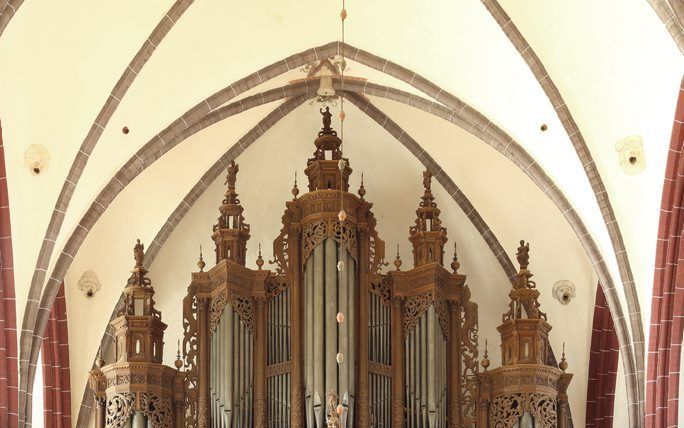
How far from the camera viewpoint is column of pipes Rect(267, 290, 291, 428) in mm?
20219

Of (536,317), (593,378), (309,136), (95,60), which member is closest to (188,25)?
(95,60)

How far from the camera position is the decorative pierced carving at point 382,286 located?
20.9 m

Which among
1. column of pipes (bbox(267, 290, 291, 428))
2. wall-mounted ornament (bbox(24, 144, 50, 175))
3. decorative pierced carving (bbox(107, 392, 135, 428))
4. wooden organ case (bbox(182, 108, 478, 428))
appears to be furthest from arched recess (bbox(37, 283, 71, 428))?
column of pipes (bbox(267, 290, 291, 428))

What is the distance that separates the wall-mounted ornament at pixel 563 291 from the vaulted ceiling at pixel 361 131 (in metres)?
0.07

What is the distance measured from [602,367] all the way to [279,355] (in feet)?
14.2

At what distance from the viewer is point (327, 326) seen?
807 inches

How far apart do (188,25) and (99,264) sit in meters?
3.64

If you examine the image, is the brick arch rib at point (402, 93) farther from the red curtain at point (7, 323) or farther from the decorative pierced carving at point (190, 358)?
the decorative pierced carving at point (190, 358)

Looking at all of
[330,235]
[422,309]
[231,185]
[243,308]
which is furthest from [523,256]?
[231,185]

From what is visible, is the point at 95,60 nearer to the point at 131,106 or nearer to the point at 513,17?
the point at 131,106

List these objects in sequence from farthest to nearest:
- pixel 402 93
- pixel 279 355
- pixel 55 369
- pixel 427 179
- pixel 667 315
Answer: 1. pixel 55 369
2. pixel 402 93
3. pixel 427 179
4. pixel 279 355
5. pixel 667 315

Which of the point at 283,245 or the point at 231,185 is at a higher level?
the point at 231,185

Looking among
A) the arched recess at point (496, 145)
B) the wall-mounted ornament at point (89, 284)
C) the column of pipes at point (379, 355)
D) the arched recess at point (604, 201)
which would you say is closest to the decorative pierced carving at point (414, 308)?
the column of pipes at point (379, 355)

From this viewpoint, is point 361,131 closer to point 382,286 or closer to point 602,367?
point 382,286
